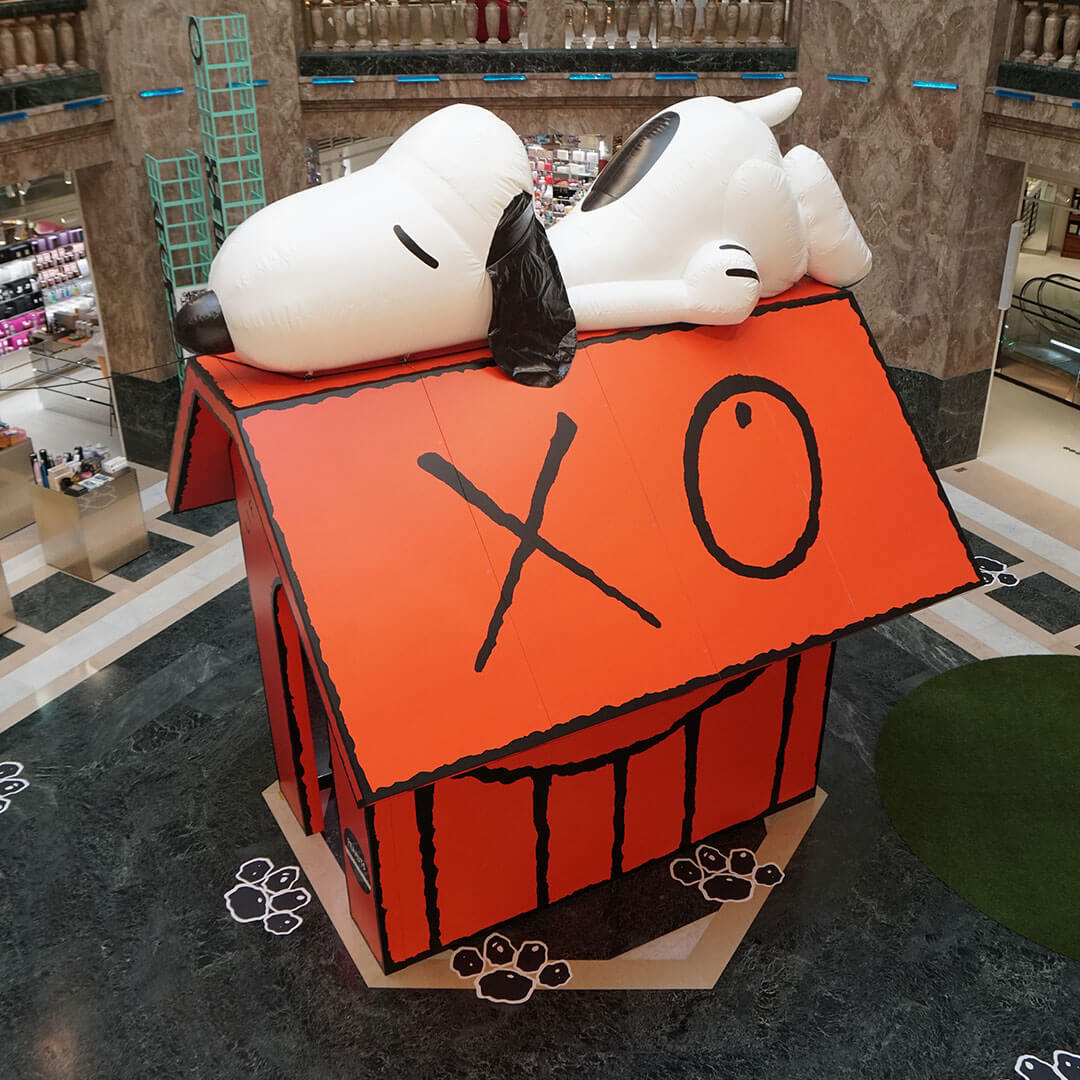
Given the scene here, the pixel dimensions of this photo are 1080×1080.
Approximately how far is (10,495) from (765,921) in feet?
23.3

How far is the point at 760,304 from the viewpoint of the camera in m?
5.83

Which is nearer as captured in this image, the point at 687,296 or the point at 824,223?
the point at 687,296

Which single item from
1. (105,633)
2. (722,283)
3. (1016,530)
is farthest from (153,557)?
(1016,530)

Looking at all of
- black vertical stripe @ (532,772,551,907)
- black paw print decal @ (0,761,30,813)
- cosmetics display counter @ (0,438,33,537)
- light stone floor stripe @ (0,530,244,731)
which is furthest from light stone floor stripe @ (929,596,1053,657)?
cosmetics display counter @ (0,438,33,537)

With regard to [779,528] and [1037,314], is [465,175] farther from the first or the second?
[1037,314]

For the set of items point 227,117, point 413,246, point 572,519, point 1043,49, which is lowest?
point 572,519

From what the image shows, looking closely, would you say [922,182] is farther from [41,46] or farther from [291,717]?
[41,46]

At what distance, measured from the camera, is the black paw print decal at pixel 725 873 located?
236 inches

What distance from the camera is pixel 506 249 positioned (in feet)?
16.2

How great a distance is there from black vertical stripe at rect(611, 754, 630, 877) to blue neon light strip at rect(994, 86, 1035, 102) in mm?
6090

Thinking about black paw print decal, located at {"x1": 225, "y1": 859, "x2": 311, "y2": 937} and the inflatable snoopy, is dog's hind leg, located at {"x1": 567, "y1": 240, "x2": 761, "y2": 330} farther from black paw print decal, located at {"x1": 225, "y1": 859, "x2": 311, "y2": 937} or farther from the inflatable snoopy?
black paw print decal, located at {"x1": 225, "y1": 859, "x2": 311, "y2": 937}

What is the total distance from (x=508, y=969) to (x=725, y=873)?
131cm

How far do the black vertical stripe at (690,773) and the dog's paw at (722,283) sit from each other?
1.99 metres

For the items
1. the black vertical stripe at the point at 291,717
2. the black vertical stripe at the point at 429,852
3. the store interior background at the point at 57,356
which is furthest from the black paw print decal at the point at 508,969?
the store interior background at the point at 57,356
